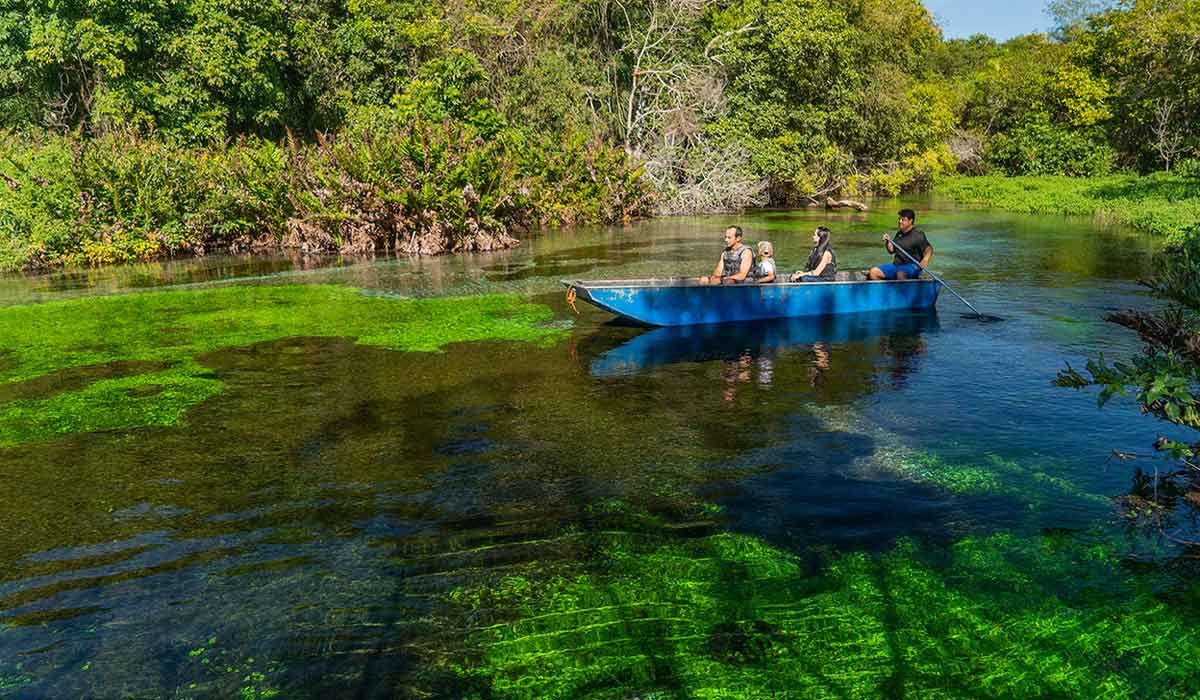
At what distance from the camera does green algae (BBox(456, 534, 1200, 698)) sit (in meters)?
4.14

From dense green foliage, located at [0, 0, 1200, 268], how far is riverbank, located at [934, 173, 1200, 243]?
3.12m

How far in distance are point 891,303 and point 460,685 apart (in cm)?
1162

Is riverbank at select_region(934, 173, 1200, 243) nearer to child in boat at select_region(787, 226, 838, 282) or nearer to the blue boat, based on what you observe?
the blue boat

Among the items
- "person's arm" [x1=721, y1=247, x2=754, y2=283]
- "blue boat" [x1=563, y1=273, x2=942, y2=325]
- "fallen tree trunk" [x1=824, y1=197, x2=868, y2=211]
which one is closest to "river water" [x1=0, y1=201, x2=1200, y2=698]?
"blue boat" [x1=563, y1=273, x2=942, y2=325]

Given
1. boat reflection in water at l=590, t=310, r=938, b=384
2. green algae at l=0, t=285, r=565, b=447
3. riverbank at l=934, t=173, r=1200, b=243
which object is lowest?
boat reflection in water at l=590, t=310, r=938, b=384

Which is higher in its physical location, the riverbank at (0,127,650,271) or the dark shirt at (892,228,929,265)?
the riverbank at (0,127,650,271)

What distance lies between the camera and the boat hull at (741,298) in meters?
12.2

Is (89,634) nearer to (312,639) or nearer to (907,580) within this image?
(312,639)

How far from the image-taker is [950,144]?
177 feet

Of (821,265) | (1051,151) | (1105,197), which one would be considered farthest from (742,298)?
(1051,151)

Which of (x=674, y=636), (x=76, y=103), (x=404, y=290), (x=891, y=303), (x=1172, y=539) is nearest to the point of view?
(x=674, y=636)

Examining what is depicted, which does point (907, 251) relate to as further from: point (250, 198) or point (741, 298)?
point (250, 198)

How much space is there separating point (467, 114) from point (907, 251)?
2045cm

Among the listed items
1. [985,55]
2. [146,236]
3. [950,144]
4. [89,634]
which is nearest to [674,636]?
[89,634]
